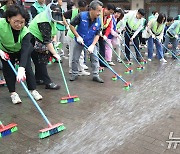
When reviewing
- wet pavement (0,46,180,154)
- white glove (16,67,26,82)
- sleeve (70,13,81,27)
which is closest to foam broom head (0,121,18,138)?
wet pavement (0,46,180,154)

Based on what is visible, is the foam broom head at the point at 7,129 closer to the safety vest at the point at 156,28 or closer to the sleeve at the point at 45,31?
the sleeve at the point at 45,31

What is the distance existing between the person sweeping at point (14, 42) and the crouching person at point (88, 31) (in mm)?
1333

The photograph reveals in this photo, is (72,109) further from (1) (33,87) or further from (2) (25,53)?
(2) (25,53)

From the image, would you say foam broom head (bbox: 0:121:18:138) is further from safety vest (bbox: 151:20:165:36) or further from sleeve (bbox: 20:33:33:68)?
safety vest (bbox: 151:20:165:36)

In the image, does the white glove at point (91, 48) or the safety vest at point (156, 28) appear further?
the safety vest at point (156, 28)

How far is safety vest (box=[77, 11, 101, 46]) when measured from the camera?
4.76m

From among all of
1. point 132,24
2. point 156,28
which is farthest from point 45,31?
point 156,28

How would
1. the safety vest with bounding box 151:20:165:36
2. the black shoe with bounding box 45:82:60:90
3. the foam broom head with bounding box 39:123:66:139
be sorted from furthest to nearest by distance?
the safety vest with bounding box 151:20:165:36 < the black shoe with bounding box 45:82:60:90 < the foam broom head with bounding box 39:123:66:139

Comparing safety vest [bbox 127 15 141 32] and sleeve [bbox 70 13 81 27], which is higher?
sleeve [bbox 70 13 81 27]

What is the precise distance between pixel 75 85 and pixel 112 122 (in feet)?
5.88

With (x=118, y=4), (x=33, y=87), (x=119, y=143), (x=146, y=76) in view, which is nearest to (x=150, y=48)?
(x=146, y=76)

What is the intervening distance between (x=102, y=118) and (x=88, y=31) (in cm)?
211

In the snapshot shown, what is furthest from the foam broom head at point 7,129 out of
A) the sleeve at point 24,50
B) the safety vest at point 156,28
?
the safety vest at point 156,28

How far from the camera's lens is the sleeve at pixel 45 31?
4.08 metres
